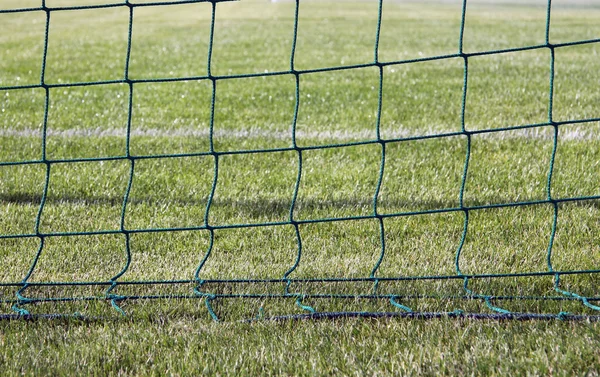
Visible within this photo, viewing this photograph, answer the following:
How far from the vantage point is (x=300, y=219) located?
11.7 ft

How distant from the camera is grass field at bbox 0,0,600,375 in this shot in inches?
90.0

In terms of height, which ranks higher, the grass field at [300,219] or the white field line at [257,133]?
the grass field at [300,219]

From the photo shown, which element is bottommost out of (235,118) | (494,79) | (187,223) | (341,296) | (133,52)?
(133,52)

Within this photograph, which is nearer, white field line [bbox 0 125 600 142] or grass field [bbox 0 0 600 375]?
grass field [bbox 0 0 600 375]

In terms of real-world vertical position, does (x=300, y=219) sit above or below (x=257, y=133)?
above

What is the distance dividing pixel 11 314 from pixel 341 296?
108 centimetres

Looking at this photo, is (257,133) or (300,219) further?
(257,133)

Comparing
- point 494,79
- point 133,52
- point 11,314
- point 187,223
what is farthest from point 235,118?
point 133,52

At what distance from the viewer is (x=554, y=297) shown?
258cm

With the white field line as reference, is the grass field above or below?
above

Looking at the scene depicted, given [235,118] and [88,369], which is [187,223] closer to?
[88,369]

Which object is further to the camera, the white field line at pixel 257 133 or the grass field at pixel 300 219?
the white field line at pixel 257 133

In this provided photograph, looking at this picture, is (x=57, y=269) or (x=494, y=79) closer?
(x=57, y=269)

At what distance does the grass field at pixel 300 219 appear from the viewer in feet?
7.50
